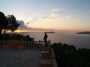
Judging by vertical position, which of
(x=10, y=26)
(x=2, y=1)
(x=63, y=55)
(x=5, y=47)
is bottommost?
(x=63, y=55)

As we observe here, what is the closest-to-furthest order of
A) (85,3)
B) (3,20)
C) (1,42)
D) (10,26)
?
(1,42)
(85,3)
(3,20)
(10,26)

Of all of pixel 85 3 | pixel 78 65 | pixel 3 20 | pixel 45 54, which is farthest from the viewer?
pixel 3 20

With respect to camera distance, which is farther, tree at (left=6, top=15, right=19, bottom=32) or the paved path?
tree at (left=6, top=15, right=19, bottom=32)

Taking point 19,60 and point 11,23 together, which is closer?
point 19,60

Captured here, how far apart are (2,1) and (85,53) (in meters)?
11.1

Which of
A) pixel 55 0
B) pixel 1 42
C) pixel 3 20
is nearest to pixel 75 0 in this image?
pixel 55 0

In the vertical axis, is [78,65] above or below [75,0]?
below

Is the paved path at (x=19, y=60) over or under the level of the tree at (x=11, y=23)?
under

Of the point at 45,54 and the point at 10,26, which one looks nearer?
the point at 45,54

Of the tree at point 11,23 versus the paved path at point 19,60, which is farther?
the tree at point 11,23

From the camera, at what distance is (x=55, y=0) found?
16.0 m

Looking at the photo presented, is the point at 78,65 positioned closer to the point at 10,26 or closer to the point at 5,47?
the point at 5,47

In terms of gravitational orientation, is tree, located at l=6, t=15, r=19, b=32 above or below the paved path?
above

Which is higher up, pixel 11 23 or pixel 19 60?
pixel 11 23
